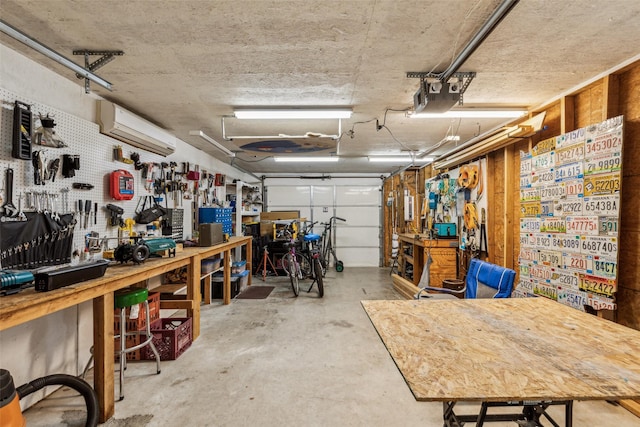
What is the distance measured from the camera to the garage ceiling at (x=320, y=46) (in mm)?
1726

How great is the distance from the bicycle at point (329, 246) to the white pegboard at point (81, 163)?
4701mm

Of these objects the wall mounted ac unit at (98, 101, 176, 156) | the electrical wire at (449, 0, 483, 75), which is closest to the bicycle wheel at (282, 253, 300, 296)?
the wall mounted ac unit at (98, 101, 176, 156)

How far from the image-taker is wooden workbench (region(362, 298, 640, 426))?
1.00 metres

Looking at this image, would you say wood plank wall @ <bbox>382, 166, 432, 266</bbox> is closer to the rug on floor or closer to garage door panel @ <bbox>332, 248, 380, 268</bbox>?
garage door panel @ <bbox>332, 248, 380, 268</bbox>

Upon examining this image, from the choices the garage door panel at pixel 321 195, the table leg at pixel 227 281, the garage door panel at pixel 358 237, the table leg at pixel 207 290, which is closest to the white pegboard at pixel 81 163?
the table leg at pixel 227 281

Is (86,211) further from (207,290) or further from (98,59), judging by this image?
(207,290)

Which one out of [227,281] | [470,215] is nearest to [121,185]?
[227,281]

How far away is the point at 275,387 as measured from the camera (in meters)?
2.37

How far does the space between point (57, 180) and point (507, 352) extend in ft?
10.8

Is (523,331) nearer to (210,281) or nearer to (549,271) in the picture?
(549,271)

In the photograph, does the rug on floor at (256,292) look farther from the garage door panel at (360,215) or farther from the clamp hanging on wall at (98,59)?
the clamp hanging on wall at (98,59)

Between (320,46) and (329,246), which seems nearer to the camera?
(320,46)

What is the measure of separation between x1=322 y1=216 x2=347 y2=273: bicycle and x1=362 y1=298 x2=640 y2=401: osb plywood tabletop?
552 centimetres

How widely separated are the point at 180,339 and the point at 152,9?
278 cm
